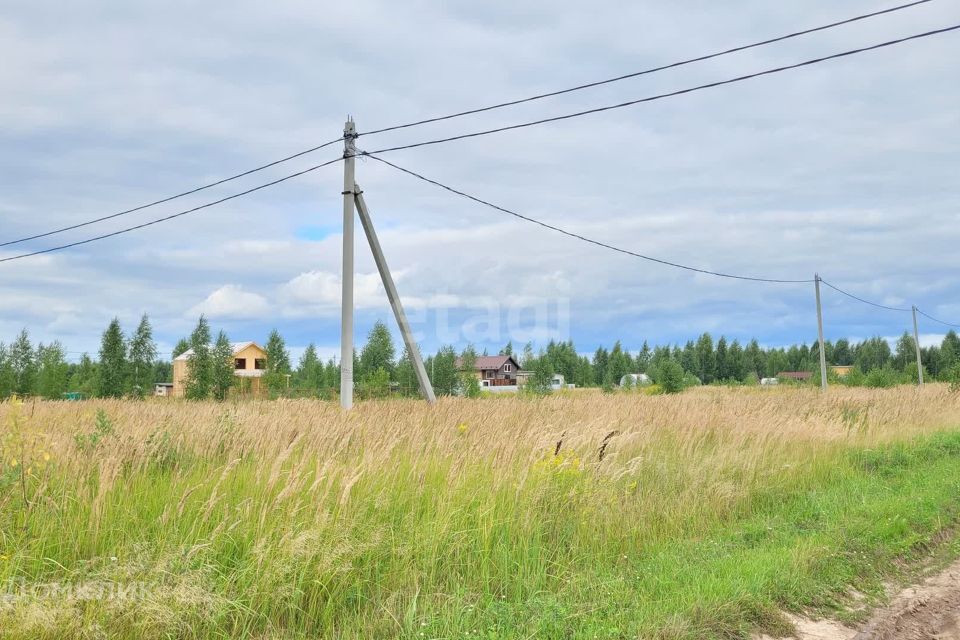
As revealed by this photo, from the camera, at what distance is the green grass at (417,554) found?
12.8 ft

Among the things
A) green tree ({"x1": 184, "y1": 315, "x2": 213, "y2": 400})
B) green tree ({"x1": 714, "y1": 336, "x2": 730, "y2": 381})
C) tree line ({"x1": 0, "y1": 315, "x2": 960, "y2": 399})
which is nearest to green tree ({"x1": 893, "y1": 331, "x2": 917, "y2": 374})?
tree line ({"x1": 0, "y1": 315, "x2": 960, "y2": 399})

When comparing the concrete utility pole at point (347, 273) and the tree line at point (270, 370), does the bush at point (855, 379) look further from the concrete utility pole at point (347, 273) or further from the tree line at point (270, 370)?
the concrete utility pole at point (347, 273)

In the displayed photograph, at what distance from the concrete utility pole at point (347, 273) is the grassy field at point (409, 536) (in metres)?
3.99

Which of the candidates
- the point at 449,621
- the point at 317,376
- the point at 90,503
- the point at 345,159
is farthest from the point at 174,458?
the point at 317,376

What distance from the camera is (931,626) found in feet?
15.6

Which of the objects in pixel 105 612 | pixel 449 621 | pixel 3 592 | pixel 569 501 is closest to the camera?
pixel 105 612

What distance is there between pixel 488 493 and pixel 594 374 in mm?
98277

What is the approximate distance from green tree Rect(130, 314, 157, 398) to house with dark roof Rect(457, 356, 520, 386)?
54.4m

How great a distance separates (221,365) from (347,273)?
38.3 m

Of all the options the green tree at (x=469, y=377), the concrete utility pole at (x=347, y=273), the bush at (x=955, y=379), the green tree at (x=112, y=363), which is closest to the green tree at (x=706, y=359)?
the green tree at (x=469, y=377)

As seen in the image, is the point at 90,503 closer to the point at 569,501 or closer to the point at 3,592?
the point at 3,592

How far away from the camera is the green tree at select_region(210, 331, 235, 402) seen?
153 feet

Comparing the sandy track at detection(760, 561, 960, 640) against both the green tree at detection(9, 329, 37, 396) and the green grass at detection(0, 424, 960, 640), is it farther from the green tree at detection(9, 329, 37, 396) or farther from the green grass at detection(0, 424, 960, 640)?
the green tree at detection(9, 329, 37, 396)

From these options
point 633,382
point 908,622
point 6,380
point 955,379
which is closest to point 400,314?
point 908,622
